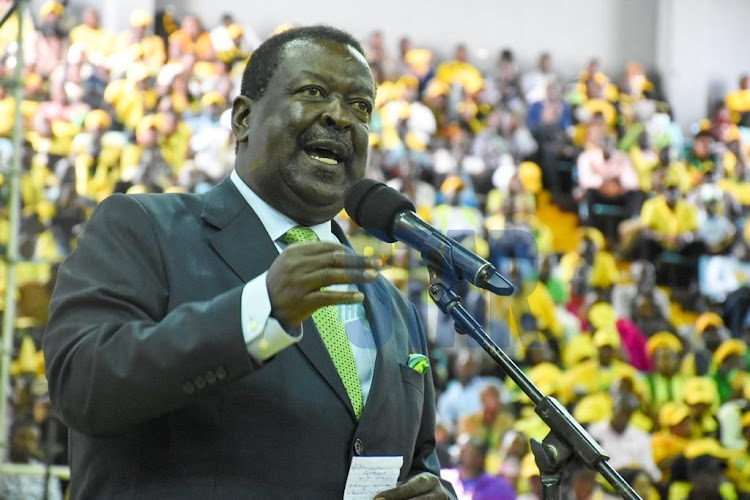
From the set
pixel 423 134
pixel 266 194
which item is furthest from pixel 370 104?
pixel 423 134

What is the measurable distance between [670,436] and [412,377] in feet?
17.6

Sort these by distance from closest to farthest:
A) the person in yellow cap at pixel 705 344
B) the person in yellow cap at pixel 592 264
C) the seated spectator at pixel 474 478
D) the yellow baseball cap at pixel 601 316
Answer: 1. the seated spectator at pixel 474 478
2. the person in yellow cap at pixel 705 344
3. the yellow baseball cap at pixel 601 316
4. the person in yellow cap at pixel 592 264

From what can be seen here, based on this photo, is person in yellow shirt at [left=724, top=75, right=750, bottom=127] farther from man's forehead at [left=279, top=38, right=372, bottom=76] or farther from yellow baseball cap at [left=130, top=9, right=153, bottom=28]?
man's forehead at [left=279, top=38, right=372, bottom=76]

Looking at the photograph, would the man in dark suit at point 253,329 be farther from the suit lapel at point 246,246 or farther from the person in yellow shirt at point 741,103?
the person in yellow shirt at point 741,103

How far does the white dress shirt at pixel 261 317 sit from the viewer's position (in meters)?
1.68

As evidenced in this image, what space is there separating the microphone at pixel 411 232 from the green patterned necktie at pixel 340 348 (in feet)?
0.56

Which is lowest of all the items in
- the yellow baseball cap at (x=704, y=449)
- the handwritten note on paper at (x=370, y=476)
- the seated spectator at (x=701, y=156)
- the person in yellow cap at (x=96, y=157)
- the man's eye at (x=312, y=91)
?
the yellow baseball cap at (x=704, y=449)

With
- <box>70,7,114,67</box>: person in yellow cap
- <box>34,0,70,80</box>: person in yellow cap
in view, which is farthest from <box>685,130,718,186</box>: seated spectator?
<box>34,0,70,80</box>: person in yellow cap

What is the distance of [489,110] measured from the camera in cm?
1291

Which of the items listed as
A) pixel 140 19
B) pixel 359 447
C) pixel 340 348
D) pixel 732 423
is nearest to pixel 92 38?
pixel 140 19

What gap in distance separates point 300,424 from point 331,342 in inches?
7.1

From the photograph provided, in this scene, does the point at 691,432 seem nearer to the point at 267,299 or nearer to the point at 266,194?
the point at 266,194

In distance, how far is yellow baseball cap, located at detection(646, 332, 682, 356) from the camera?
322 inches

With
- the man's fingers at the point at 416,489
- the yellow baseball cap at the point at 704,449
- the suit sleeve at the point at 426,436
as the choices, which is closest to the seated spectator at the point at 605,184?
the yellow baseball cap at the point at 704,449
